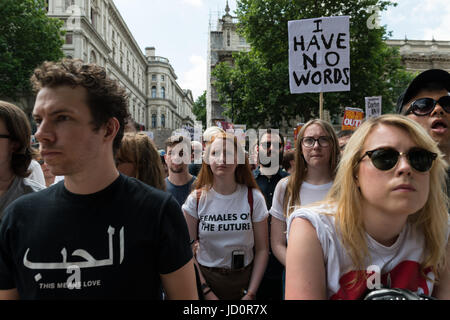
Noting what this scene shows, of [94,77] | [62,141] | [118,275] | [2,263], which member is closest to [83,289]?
[118,275]

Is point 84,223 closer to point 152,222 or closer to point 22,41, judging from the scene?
point 152,222

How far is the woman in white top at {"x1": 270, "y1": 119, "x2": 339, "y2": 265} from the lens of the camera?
9.09 ft

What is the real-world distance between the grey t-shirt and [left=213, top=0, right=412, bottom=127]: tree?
15.8m

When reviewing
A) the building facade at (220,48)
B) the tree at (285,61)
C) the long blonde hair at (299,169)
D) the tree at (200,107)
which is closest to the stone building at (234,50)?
the building facade at (220,48)

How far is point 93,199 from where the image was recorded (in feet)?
4.61

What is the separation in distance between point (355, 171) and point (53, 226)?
1373 millimetres

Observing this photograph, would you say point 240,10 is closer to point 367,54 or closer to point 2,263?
point 367,54

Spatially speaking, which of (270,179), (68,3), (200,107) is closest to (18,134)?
(270,179)

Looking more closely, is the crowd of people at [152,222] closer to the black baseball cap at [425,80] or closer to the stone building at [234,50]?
the black baseball cap at [425,80]

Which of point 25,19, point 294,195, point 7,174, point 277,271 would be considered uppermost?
point 25,19

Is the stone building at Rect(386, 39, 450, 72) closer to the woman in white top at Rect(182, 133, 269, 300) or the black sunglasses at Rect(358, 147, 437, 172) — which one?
the woman in white top at Rect(182, 133, 269, 300)

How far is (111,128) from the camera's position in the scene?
1546 mm

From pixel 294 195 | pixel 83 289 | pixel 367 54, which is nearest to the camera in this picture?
pixel 83 289

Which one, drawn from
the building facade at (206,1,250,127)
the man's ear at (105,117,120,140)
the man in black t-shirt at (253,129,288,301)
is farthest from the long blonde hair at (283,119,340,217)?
the building facade at (206,1,250,127)
